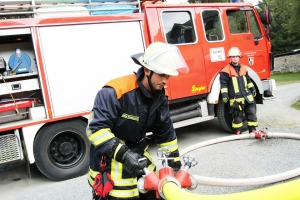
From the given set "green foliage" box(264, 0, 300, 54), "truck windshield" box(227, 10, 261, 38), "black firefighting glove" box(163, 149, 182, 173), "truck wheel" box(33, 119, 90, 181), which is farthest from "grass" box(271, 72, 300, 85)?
"black firefighting glove" box(163, 149, 182, 173)

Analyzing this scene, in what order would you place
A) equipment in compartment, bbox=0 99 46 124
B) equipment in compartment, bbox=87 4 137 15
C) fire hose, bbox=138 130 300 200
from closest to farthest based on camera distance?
fire hose, bbox=138 130 300 200 → equipment in compartment, bbox=0 99 46 124 → equipment in compartment, bbox=87 4 137 15

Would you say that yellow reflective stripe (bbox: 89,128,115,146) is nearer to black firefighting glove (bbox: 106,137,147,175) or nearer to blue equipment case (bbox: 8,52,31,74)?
black firefighting glove (bbox: 106,137,147,175)

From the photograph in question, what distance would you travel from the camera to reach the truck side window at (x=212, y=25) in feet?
18.9

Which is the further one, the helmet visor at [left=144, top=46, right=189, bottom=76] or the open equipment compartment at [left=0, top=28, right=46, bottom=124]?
the open equipment compartment at [left=0, top=28, right=46, bottom=124]

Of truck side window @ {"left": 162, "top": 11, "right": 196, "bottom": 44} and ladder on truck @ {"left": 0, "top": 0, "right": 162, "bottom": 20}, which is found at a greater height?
ladder on truck @ {"left": 0, "top": 0, "right": 162, "bottom": 20}

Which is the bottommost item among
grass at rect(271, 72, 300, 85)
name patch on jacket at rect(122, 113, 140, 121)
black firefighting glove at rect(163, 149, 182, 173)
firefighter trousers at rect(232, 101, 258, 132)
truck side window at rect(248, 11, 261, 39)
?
grass at rect(271, 72, 300, 85)

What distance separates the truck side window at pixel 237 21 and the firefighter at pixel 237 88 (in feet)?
2.55

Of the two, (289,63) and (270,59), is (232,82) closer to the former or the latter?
(270,59)

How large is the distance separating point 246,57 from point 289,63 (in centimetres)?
2416

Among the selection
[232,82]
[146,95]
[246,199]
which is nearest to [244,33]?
[232,82]

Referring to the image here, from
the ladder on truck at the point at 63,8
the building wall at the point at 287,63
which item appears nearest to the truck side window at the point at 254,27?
the ladder on truck at the point at 63,8

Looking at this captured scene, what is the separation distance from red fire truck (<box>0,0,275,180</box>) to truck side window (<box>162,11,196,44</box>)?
0.02 metres

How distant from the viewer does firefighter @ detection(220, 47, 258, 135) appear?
5.52 meters

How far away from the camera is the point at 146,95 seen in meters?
2.15
